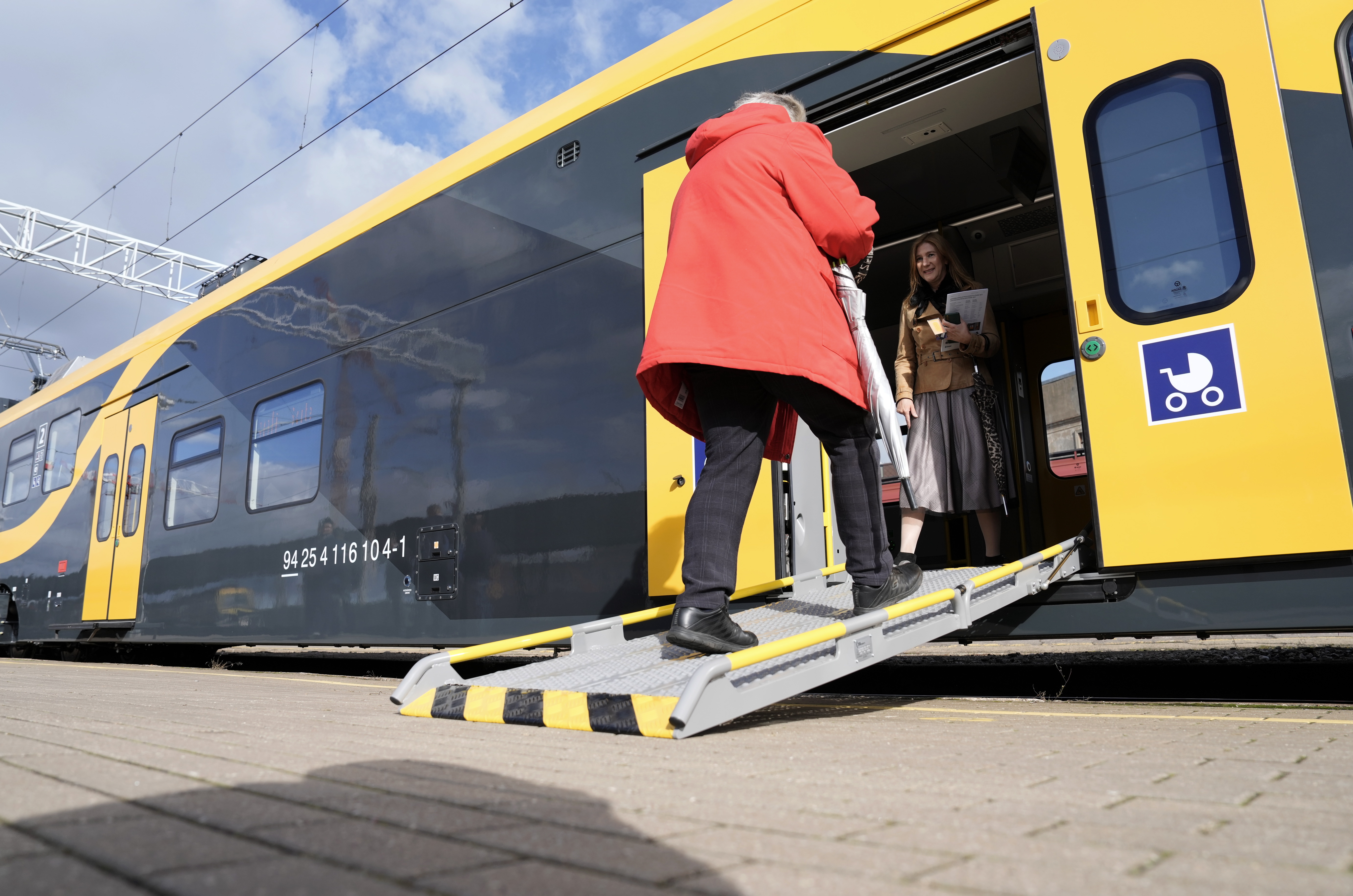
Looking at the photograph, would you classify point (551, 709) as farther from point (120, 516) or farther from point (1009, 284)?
point (120, 516)

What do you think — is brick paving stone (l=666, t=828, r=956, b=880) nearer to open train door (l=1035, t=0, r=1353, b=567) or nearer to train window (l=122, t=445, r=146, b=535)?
open train door (l=1035, t=0, r=1353, b=567)

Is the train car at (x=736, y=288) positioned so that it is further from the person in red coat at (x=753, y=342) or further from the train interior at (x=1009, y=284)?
the person in red coat at (x=753, y=342)

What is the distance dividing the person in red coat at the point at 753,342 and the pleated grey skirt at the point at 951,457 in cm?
131

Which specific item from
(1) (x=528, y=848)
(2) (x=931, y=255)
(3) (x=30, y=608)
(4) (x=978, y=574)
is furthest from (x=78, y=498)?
(1) (x=528, y=848)

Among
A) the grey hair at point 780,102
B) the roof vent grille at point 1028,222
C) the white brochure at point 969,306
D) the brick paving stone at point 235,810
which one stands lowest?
the brick paving stone at point 235,810

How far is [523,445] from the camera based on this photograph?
14.2 feet

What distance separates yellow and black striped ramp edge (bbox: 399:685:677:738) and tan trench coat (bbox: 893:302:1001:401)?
239 centimetres

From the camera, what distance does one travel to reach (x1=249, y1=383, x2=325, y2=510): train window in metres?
5.60

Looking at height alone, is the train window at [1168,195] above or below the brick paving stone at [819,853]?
above

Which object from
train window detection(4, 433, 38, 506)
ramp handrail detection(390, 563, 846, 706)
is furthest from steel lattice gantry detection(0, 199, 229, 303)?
ramp handrail detection(390, 563, 846, 706)

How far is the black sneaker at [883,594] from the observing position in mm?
2559

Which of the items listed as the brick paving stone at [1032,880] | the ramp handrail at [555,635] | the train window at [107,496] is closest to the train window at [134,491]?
the train window at [107,496]

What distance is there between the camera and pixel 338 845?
97cm

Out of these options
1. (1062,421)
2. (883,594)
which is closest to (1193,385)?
(883,594)
